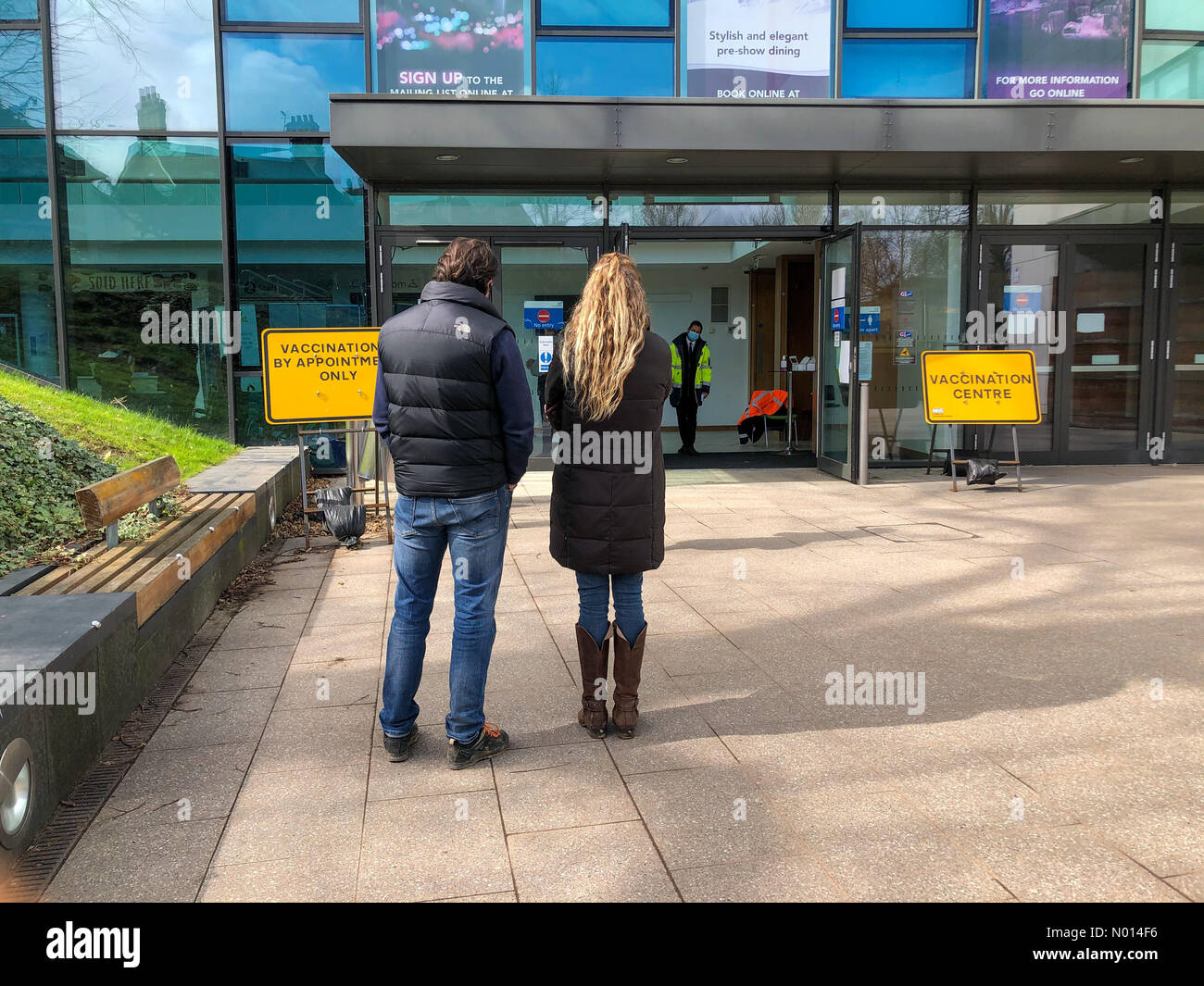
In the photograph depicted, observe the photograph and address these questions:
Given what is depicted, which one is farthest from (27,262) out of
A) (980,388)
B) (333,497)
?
(980,388)

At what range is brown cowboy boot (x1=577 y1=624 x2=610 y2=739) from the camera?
4.02m

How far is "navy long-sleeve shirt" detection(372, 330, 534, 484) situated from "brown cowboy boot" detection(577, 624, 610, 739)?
0.77 meters

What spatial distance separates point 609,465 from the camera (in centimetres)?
389

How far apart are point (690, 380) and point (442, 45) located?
219 inches

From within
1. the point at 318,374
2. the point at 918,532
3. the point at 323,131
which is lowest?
the point at 918,532

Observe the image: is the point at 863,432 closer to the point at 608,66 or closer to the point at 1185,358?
the point at 1185,358

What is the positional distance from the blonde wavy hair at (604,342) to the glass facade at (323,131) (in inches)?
305

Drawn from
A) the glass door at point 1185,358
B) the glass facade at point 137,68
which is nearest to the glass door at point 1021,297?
the glass door at point 1185,358

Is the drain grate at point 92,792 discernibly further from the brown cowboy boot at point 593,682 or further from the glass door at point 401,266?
the glass door at point 401,266

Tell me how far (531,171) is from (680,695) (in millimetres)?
7905

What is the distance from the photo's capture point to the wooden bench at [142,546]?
4.58 metres

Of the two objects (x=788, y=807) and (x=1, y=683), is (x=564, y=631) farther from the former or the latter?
(x=1, y=683)
